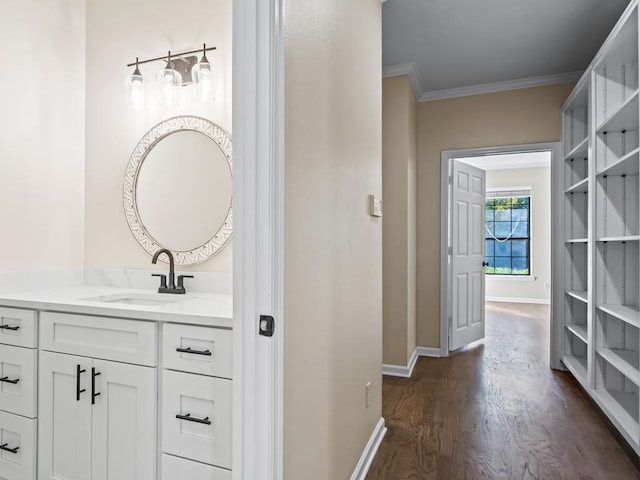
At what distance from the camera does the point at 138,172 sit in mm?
2213

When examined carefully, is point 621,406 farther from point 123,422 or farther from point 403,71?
point 403,71

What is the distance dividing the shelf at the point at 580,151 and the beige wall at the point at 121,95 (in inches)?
106

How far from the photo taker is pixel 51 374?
1.57 m

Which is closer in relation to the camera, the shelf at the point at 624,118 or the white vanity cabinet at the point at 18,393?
the white vanity cabinet at the point at 18,393

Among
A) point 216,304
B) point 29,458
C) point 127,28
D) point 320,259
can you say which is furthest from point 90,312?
point 127,28

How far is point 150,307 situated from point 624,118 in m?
2.75

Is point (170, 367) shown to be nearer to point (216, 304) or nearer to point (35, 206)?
point (216, 304)

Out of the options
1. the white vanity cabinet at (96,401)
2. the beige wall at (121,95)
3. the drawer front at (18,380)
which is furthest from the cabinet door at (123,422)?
the beige wall at (121,95)

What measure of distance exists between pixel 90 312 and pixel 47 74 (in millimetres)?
1439

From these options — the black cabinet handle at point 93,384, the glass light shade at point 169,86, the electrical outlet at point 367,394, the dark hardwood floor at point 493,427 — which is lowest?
the dark hardwood floor at point 493,427

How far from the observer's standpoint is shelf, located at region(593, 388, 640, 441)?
6.80 ft

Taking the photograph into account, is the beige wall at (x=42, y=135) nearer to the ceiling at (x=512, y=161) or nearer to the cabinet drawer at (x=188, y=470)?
the cabinet drawer at (x=188, y=470)

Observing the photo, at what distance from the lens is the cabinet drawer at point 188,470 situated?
1287 mm

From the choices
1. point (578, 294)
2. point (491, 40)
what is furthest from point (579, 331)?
point (491, 40)
